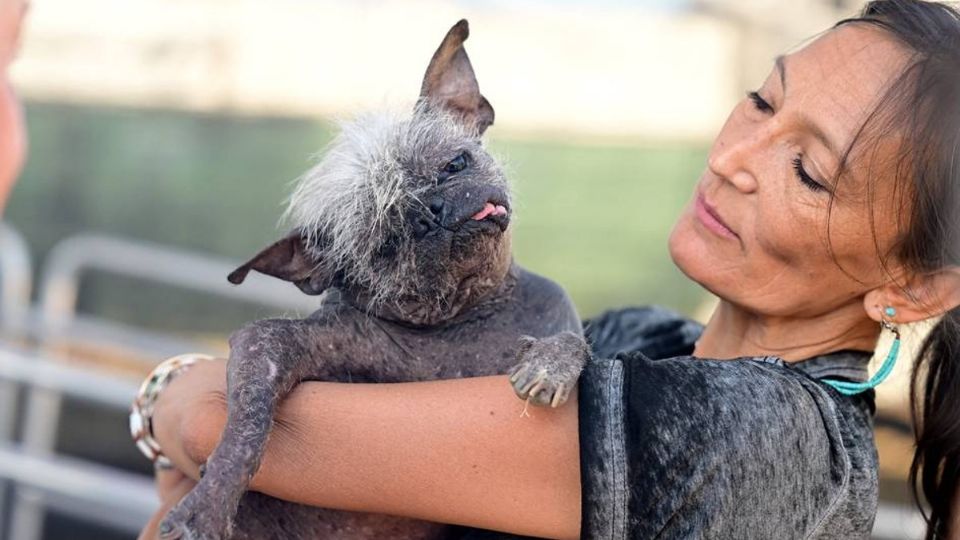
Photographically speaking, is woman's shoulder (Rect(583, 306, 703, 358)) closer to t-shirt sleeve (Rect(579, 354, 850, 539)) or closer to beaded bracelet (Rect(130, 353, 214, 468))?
t-shirt sleeve (Rect(579, 354, 850, 539))

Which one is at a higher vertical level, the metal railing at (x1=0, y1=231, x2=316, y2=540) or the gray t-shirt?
the gray t-shirt

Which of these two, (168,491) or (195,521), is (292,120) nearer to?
(168,491)

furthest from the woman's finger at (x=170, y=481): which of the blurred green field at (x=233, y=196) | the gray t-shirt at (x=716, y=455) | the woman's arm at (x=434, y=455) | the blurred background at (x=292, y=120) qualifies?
the blurred green field at (x=233, y=196)

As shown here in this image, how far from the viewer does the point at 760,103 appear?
6.21ft

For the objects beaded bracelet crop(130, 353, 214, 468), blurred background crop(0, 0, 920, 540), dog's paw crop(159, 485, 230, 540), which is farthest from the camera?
blurred background crop(0, 0, 920, 540)

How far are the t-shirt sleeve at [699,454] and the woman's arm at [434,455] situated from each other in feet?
0.15

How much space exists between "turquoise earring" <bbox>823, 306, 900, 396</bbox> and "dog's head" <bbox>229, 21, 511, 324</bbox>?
1.71 feet

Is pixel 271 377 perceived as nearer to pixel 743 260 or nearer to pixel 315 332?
pixel 315 332

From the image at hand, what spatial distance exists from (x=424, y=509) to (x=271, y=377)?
0.87 ft

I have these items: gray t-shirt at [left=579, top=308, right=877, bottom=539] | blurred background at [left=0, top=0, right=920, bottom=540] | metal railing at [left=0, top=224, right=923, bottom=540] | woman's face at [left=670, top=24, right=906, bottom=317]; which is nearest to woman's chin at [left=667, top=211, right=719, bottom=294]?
woman's face at [left=670, top=24, right=906, bottom=317]

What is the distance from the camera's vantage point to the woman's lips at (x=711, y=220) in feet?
6.12

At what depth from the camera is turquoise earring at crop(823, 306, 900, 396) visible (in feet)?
5.79

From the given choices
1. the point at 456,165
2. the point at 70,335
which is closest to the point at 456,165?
the point at 456,165

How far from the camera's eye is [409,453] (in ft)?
5.27
